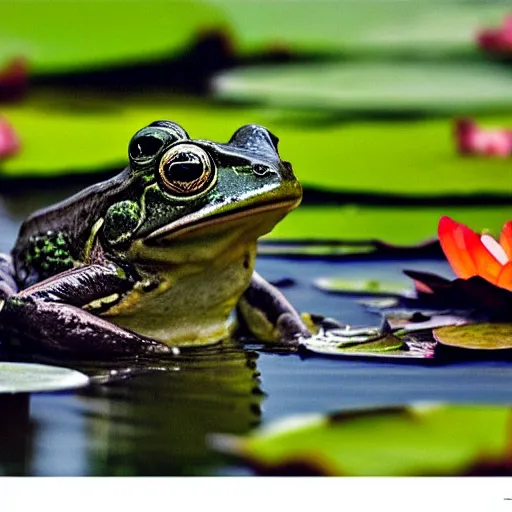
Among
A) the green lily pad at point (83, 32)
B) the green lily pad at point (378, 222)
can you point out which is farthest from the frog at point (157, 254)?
the green lily pad at point (83, 32)

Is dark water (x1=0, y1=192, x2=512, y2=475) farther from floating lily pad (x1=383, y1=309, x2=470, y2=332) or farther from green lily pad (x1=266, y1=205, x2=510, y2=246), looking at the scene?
green lily pad (x1=266, y1=205, x2=510, y2=246)

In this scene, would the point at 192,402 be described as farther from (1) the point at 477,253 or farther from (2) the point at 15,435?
(1) the point at 477,253

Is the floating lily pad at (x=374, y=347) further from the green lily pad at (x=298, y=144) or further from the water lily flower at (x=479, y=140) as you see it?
the water lily flower at (x=479, y=140)

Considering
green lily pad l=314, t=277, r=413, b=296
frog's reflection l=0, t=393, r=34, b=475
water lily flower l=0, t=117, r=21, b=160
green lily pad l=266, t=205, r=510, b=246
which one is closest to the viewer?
frog's reflection l=0, t=393, r=34, b=475

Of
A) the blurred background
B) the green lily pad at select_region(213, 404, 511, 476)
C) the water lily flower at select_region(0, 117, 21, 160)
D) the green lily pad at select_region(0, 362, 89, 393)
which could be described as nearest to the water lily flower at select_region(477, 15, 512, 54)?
the blurred background

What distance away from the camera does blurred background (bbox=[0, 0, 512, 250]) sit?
3.95 meters

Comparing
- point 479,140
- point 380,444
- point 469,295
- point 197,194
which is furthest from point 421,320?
point 479,140

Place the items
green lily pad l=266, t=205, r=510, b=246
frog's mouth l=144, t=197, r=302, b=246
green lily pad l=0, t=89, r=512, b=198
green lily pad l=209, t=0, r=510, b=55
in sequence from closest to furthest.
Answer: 1. frog's mouth l=144, t=197, r=302, b=246
2. green lily pad l=266, t=205, r=510, b=246
3. green lily pad l=0, t=89, r=512, b=198
4. green lily pad l=209, t=0, r=510, b=55

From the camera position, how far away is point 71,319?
2.43m

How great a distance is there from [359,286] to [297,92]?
182cm

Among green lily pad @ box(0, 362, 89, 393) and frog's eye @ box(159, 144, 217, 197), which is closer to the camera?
green lily pad @ box(0, 362, 89, 393)

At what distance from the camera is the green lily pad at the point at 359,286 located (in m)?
3.01

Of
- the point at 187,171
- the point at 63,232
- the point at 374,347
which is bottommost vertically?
the point at 374,347

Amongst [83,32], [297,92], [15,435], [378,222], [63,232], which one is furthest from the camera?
[297,92]
